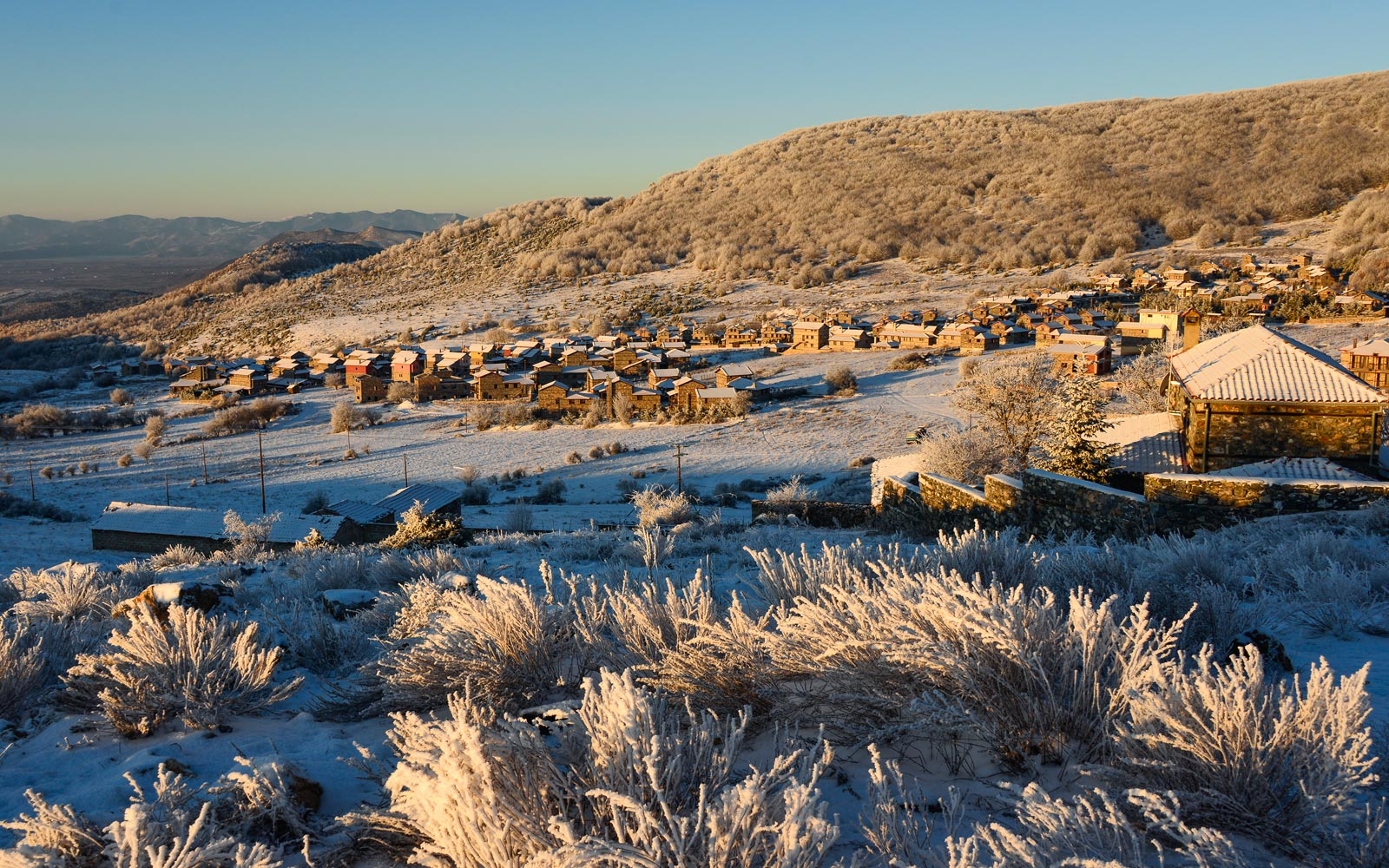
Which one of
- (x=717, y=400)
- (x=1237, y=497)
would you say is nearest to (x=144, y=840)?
(x=1237, y=497)

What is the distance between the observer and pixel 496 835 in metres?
2.29

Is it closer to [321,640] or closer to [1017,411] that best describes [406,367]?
[1017,411]

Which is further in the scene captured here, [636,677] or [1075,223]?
[1075,223]

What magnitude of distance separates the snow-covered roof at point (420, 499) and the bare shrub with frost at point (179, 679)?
1599cm

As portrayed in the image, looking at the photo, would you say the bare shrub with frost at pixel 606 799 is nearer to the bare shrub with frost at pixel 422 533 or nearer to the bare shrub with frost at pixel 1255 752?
the bare shrub with frost at pixel 1255 752

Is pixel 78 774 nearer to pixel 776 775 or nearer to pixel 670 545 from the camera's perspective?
pixel 776 775

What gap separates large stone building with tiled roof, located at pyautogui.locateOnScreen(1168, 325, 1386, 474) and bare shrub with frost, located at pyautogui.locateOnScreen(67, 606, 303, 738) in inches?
484

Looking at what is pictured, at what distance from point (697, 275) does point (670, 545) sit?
213 ft

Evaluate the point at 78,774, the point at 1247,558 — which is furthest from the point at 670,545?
the point at 78,774

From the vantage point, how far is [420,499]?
2089cm

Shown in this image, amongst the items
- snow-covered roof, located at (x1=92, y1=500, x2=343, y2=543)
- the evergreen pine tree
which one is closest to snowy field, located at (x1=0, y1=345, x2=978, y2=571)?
snow-covered roof, located at (x1=92, y1=500, x2=343, y2=543)

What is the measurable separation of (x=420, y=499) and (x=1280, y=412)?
16768mm

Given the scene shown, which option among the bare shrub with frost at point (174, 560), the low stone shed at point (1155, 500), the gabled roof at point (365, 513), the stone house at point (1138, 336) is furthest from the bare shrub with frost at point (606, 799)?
the stone house at point (1138, 336)

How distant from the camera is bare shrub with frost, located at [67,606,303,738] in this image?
390 centimetres
